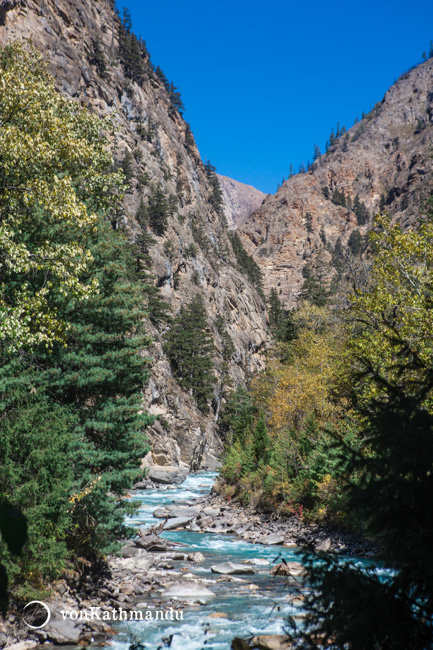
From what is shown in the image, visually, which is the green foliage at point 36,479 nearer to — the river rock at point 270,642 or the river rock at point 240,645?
the river rock at point 240,645

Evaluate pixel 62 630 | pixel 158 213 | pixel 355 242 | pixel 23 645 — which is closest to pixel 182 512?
pixel 62 630

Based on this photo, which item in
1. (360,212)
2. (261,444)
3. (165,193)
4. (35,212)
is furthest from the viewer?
Result: (360,212)

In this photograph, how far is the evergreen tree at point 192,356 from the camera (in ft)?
219

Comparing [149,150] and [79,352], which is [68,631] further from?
[149,150]

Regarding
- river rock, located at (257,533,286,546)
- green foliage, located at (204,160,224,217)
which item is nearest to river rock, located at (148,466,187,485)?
river rock, located at (257,533,286,546)

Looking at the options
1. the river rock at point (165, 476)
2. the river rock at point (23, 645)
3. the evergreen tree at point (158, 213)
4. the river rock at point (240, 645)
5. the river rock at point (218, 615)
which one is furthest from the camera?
the evergreen tree at point (158, 213)

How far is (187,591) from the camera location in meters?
12.4

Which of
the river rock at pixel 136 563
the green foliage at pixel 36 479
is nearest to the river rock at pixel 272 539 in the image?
the river rock at pixel 136 563

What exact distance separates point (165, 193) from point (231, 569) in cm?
8074

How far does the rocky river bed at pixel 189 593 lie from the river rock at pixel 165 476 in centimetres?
1790

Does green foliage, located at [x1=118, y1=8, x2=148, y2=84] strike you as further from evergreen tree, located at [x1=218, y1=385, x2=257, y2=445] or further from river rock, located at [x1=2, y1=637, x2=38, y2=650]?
river rock, located at [x1=2, y1=637, x2=38, y2=650]

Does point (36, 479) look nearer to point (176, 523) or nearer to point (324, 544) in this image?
point (324, 544)

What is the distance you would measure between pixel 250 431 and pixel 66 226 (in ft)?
92.5

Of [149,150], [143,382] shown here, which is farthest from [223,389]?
[143,382]
